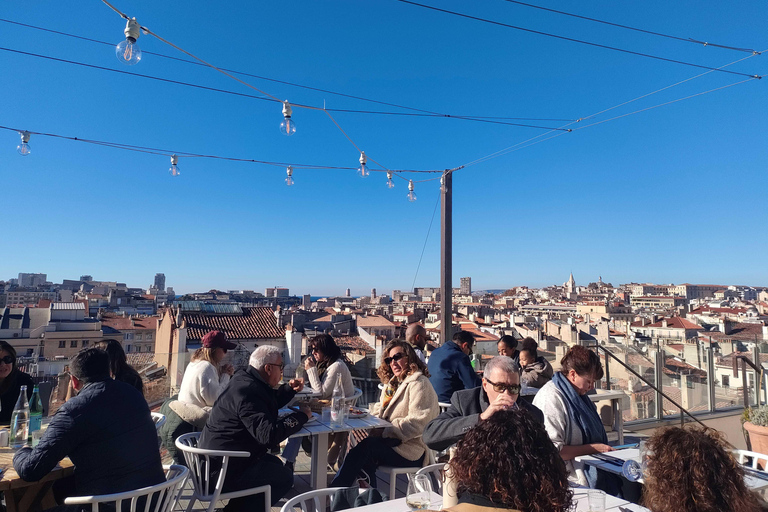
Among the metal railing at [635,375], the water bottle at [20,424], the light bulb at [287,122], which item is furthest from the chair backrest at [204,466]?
the metal railing at [635,375]

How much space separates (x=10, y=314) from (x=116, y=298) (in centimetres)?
4977

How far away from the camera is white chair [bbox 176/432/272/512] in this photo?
2.33 m

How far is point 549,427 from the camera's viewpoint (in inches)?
92.6

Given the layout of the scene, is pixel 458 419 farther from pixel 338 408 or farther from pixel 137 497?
pixel 137 497

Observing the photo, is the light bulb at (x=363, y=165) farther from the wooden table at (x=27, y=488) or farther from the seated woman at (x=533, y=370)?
the wooden table at (x=27, y=488)

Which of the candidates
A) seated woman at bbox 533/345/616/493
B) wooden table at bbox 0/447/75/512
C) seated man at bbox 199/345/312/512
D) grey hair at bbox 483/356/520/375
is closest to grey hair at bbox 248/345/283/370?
seated man at bbox 199/345/312/512

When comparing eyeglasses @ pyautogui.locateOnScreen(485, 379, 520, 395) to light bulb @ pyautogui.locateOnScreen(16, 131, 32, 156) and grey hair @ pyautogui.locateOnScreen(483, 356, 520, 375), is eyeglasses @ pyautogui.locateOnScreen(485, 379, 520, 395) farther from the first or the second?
light bulb @ pyautogui.locateOnScreen(16, 131, 32, 156)

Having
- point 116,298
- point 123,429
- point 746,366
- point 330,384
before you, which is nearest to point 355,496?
point 123,429

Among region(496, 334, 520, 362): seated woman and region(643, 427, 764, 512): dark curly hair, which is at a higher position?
region(643, 427, 764, 512): dark curly hair

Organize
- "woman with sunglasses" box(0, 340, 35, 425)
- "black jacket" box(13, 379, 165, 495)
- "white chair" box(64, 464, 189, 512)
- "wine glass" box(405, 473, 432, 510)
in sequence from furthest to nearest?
"woman with sunglasses" box(0, 340, 35, 425), "black jacket" box(13, 379, 165, 495), "white chair" box(64, 464, 189, 512), "wine glass" box(405, 473, 432, 510)

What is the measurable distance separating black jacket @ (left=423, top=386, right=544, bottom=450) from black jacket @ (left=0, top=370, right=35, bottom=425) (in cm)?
284

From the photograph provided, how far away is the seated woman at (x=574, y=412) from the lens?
90.8 inches

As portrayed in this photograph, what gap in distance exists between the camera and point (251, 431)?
Result: 2395 mm

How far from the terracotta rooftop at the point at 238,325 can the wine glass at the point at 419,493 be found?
15970 millimetres
